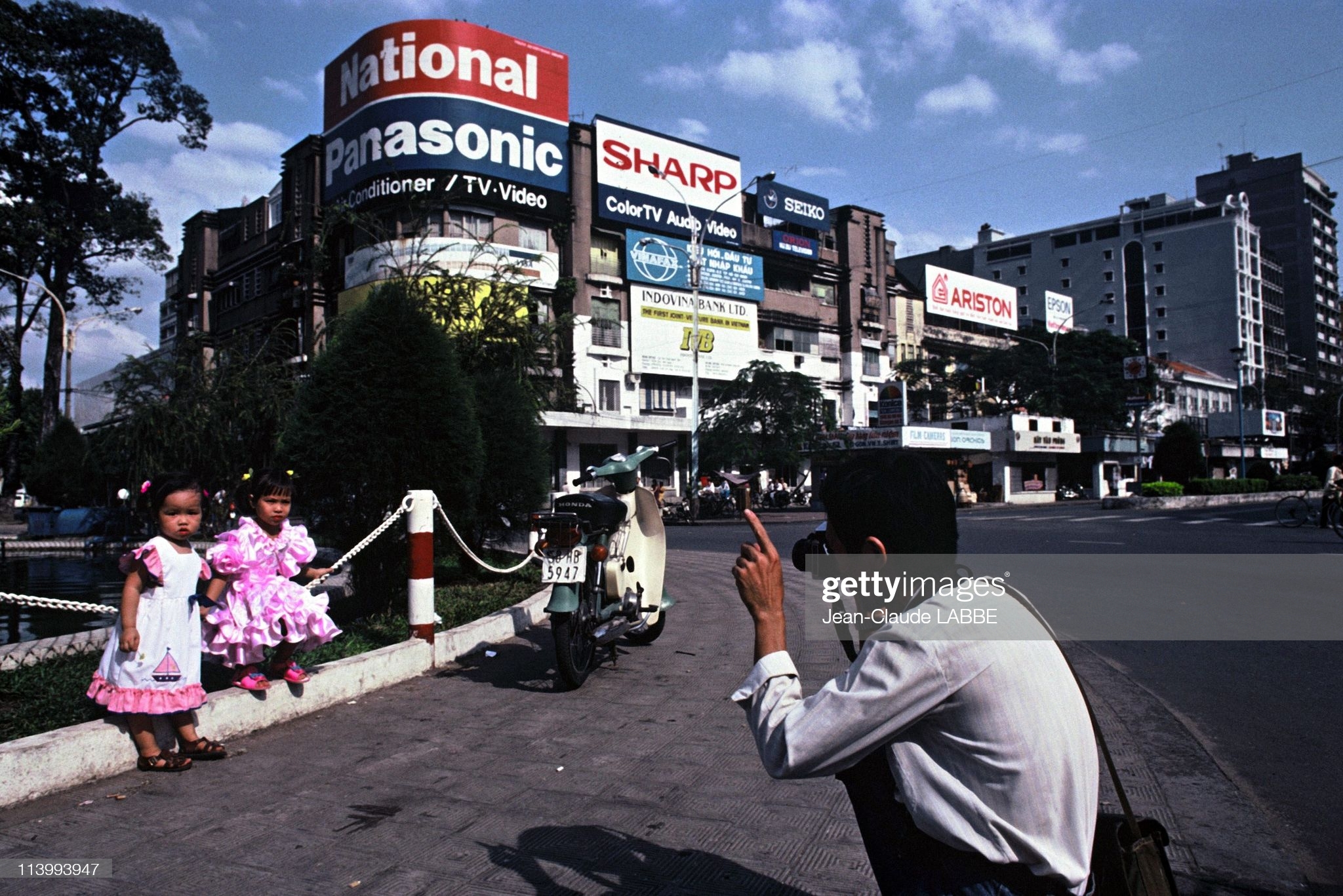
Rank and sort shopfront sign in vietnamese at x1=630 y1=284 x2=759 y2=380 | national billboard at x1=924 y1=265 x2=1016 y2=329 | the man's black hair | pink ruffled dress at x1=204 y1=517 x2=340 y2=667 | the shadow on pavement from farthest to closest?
national billboard at x1=924 y1=265 x2=1016 y2=329 < shopfront sign in vietnamese at x1=630 y1=284 x2=759 y2=380 < pink ruffled dress at x1=204 y1=517 x2=340 y2=667 < the shadow on pavement < the man's black hair

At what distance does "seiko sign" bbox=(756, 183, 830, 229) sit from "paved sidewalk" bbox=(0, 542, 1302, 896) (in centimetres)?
4329

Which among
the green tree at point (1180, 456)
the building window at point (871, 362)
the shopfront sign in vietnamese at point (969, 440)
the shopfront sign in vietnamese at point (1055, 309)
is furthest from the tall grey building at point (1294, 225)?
the shopfront sign in vietnamese at point (969, 440)

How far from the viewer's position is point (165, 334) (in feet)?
198

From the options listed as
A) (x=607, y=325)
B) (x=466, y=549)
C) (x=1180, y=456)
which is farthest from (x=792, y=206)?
(x=466, y=549)

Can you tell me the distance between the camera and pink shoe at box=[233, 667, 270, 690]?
431 centimetres

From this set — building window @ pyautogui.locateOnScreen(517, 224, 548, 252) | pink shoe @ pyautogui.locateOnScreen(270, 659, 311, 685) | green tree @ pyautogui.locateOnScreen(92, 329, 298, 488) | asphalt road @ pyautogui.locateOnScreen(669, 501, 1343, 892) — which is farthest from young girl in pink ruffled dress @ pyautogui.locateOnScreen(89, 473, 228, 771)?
building window @ pyautogui.locateOnScreen(517, 224, 548, 252)

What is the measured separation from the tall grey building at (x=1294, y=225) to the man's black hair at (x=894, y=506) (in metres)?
114

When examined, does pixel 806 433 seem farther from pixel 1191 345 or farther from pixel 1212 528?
pixel 1191 345

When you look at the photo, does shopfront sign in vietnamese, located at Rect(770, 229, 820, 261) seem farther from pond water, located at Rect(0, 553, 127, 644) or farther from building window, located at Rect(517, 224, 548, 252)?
pond water, located at Rect(0, 553, 127, 644)

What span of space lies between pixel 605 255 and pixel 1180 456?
32.0 m

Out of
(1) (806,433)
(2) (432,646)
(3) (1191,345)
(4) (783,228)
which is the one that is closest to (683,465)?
(1) (806,433)

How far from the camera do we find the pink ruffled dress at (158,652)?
369 cm

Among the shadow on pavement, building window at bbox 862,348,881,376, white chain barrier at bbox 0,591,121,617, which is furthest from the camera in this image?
building window at bbox 862,348,881,376

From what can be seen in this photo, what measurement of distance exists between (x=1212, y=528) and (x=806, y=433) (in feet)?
50.7
